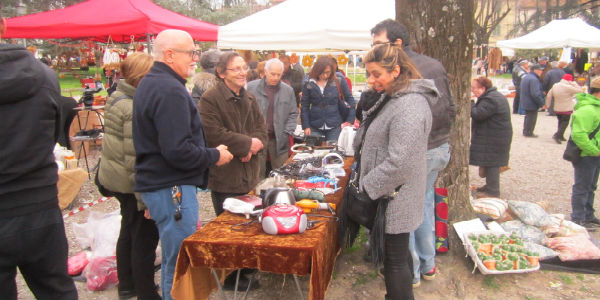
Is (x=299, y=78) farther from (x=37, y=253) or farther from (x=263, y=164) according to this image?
(x=37, y=253)

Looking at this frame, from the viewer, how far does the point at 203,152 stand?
2.40 metres

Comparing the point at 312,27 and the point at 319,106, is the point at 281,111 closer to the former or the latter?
the point at 319,106

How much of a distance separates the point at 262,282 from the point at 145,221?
1.05 m

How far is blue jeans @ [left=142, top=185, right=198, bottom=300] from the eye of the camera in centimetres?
241

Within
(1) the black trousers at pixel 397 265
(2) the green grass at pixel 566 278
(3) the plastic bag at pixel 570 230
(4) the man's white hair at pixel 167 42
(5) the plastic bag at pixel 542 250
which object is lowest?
(2) the green grass at pixel 566 278

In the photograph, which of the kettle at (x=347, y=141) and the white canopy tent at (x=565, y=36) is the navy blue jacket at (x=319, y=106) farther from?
the white canopy tent at (x=565, y=36)

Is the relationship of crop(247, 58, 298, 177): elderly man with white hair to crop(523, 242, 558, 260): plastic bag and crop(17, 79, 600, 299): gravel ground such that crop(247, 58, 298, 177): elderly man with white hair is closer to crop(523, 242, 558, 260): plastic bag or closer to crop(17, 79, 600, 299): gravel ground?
crop(17, 79, 600, 299): gravel ground

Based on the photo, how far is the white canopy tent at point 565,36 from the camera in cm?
1365

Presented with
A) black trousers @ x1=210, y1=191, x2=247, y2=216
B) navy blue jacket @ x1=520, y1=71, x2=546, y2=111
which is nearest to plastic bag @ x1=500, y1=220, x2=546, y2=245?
black trousers @ x1=210, y1=191, x2=247, y2=216

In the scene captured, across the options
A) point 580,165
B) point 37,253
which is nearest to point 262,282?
point 37,253

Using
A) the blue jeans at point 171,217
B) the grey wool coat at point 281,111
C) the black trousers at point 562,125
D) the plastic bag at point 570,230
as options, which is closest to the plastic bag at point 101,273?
the blue jeans at point 171,217

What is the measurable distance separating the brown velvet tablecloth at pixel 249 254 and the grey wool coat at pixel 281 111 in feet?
7.57

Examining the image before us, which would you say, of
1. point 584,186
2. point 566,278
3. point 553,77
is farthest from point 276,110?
point 553,77

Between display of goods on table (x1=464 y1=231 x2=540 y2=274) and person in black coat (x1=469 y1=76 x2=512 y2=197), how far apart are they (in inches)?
59.3
